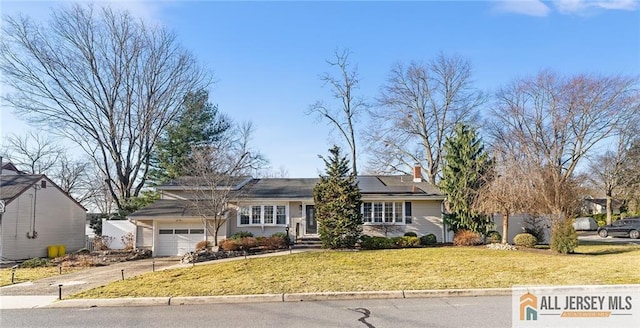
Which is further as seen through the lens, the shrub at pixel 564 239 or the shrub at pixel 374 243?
the shrub at pixel 374 243

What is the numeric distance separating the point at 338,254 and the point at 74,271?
34.1 ft

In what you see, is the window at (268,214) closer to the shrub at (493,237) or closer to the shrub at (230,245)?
the shrub at (230,245)

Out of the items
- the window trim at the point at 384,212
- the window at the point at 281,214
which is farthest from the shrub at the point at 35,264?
the window trim at the point at 384,212

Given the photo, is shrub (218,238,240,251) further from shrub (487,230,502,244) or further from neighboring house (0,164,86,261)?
shrub (487,230,502,244)

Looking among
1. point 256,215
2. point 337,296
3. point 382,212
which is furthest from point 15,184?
point 337,296

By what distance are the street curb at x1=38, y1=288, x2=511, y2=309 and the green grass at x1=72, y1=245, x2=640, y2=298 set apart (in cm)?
38

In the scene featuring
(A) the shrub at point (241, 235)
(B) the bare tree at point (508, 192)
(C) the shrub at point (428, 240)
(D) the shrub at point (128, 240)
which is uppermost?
(B) the bare tree at point (508, 192)

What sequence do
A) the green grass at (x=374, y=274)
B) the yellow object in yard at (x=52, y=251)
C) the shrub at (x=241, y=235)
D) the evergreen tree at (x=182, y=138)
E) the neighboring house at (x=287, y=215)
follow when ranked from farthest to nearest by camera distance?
the evergreen tree at (x=182, y=138) → the yellow object in yard at (x=52, y=251) → the neighboring house at (x=287, y=215) → the shrub at (x=241, y=235) → the green grass at (x=374, y=274)

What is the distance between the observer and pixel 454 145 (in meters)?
22.8

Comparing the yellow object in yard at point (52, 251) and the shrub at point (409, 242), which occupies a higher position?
the shrub at point (409, 242)

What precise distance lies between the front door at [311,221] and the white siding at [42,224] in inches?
587

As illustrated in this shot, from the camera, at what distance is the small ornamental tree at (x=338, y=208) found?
762 inches

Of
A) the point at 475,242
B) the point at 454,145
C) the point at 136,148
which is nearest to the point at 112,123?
the point at 136,148

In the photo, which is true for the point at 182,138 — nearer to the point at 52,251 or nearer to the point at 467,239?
the point at 52,251
